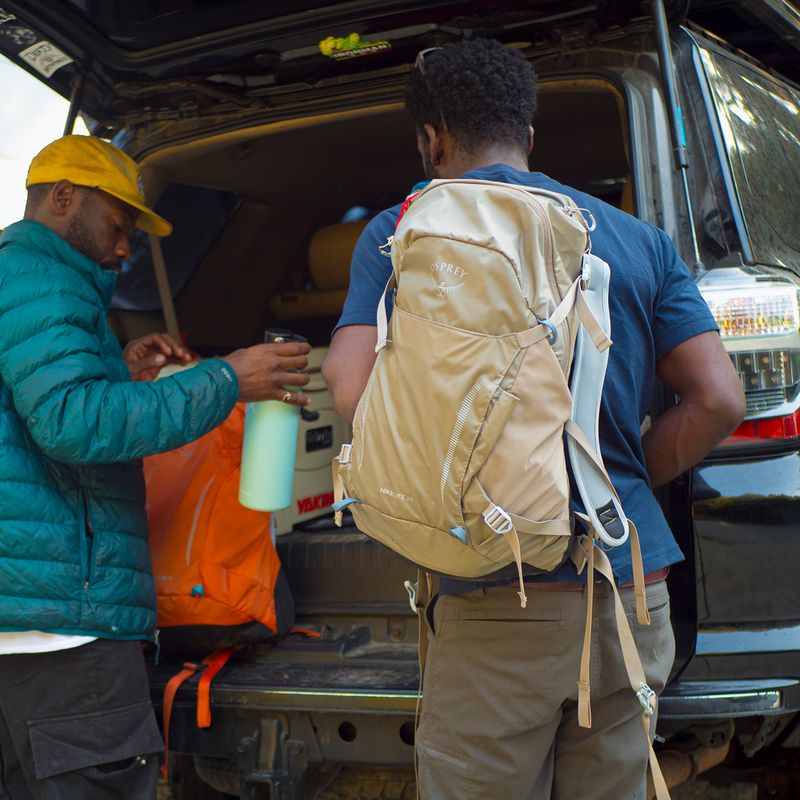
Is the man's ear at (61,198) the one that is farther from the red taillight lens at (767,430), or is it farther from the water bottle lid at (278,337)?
the red taillight lens at (767,430)

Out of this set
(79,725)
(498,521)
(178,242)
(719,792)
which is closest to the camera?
(498,521)

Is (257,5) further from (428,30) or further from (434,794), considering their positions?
(434,794)

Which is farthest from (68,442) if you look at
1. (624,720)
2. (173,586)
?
(624,720)

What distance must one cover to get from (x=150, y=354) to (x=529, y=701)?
1656 millimetres

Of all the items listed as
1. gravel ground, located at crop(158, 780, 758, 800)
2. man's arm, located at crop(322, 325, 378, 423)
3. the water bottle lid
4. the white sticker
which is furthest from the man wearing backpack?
the white sticker

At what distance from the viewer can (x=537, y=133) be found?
12.3ft

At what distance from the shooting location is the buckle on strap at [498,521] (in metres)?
1.58

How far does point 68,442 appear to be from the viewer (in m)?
2.17

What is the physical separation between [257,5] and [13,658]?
174cm

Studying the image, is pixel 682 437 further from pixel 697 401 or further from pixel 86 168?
pixel 86 168

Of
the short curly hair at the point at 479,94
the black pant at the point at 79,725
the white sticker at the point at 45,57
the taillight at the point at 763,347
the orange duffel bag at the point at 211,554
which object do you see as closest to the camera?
the short curly hair at the point at 479,94

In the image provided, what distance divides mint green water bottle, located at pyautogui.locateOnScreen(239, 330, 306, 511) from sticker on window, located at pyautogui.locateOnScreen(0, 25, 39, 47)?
3.54ft

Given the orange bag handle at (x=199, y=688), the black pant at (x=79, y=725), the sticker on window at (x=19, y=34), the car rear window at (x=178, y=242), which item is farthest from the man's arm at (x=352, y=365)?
the car rear window at (x=178, y=242)

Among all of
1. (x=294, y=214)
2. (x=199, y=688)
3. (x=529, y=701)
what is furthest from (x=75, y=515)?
(x=294, y=214)
